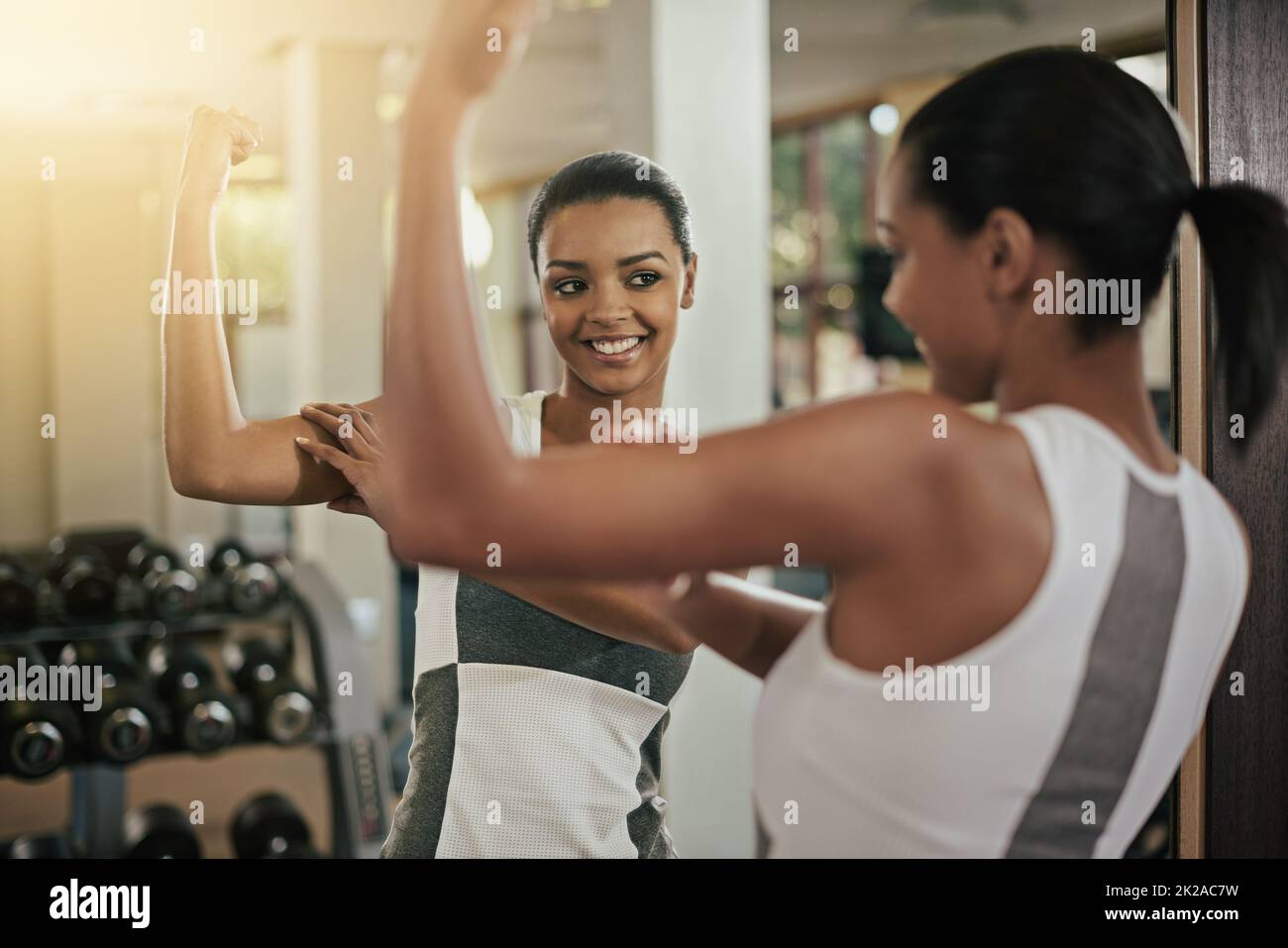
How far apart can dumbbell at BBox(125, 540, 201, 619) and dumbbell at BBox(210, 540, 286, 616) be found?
0.08 m

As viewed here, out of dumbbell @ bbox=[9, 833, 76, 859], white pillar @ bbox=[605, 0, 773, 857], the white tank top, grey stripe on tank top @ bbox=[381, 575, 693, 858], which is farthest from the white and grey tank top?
dumbbell @ bbox=[9, 833, 76, 859]

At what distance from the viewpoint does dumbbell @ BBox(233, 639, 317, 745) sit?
8.34 feet

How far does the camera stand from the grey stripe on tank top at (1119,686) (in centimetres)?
68

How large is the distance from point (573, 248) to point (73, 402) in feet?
20.6

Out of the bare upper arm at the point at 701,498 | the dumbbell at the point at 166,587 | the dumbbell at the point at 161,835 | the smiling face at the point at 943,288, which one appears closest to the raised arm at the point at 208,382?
the bare upper arm at the point at 701,498

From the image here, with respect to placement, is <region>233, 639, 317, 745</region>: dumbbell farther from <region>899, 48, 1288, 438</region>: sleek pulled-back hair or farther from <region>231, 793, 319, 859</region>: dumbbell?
<region>899, 48, 1288, 438</region>: sleek pulled-back hair

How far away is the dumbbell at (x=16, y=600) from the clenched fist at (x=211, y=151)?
2.06m

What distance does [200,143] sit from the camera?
3.34 ft

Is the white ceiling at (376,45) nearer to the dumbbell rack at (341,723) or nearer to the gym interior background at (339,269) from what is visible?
the gym interior background at (339,269)

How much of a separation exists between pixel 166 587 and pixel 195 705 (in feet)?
1.61

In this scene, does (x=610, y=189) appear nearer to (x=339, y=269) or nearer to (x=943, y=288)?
(x=943, y=288)

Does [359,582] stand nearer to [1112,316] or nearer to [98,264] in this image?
[98,264]

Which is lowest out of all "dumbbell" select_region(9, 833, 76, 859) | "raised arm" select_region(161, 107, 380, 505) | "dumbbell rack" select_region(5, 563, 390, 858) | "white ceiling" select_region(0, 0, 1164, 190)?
"dumbbell" select_region(9, 833, 76, 859)

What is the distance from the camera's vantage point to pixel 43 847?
2.58 meters
